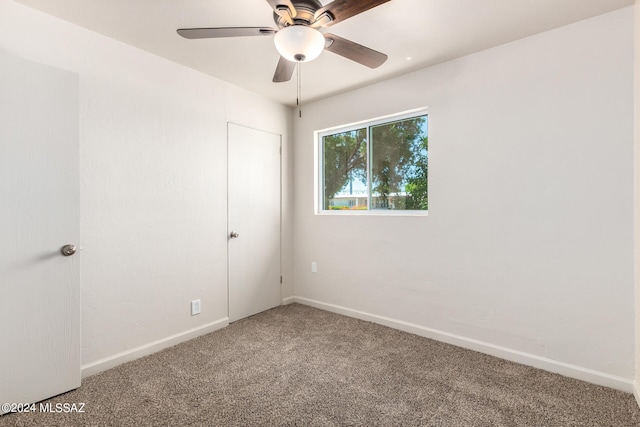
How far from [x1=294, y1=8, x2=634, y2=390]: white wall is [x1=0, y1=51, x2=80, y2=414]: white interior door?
2322 mm

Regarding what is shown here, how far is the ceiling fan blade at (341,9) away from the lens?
4.67ft

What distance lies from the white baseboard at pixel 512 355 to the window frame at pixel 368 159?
99cm

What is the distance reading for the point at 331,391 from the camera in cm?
195

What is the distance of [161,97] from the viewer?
8.36ft

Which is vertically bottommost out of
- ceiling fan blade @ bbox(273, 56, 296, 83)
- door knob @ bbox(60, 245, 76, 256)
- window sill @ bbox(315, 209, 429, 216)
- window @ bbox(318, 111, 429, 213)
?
door knob @ bbox(60, 245, 76, 256)

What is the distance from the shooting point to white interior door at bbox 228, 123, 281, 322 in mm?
3119

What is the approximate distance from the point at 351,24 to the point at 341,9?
639 millimetres

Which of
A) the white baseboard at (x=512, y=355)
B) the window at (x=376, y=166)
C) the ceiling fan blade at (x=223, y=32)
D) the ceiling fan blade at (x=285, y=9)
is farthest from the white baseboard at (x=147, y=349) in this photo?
the ceiling fan blade at (x=285, y=9)

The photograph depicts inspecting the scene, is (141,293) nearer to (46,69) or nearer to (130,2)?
(46,69)

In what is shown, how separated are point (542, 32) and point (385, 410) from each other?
2601 millimetres

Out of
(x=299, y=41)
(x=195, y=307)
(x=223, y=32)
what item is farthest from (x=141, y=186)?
(x=299, y=41)

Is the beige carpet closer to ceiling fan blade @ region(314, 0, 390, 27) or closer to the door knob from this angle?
the door knob

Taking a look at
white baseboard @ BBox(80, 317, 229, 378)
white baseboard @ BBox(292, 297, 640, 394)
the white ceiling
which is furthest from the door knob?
white baseboard @ BBox(292, 297, 640, 394)

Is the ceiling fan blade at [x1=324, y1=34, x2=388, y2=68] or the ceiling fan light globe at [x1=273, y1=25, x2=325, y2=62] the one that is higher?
the ceiling fan blade at [x1=324, y1=34, x2=388, y2=68]
